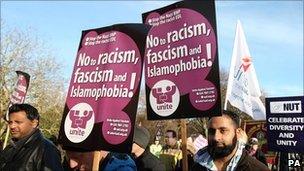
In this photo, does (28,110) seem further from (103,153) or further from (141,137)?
(141,137)

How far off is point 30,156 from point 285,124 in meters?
6.20

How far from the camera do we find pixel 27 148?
501cm

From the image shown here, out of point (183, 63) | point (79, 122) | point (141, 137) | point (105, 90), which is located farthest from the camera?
point (141, 137)

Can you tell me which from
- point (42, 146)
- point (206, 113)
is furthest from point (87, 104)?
point (206, 113)

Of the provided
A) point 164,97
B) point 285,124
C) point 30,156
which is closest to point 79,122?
point 30,156

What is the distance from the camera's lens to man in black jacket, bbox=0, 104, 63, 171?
492 centimetres

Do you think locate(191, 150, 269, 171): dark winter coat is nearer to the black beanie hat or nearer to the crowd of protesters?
the crowd of protesters

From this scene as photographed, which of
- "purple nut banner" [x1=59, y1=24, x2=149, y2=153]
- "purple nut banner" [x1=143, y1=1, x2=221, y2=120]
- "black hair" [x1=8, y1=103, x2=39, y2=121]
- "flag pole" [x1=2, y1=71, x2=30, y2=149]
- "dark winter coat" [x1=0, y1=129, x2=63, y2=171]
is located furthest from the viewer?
"flag pole" [x1=2, y1=71, x2=30, y2=149]

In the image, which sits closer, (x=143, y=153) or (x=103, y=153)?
(x=103, y=153)

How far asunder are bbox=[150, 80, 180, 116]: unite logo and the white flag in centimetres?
413

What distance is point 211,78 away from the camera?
200 inches

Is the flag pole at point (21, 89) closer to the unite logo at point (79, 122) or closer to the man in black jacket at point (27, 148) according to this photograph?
the man in black jacket at point (27, 148)

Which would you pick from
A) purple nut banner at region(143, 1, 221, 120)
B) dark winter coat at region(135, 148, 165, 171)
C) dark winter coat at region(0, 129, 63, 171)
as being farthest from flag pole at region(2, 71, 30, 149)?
dark winter coat at region(0, 129, 63, 171)

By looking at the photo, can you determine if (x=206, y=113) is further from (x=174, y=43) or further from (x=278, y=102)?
(x=278, y=102)
